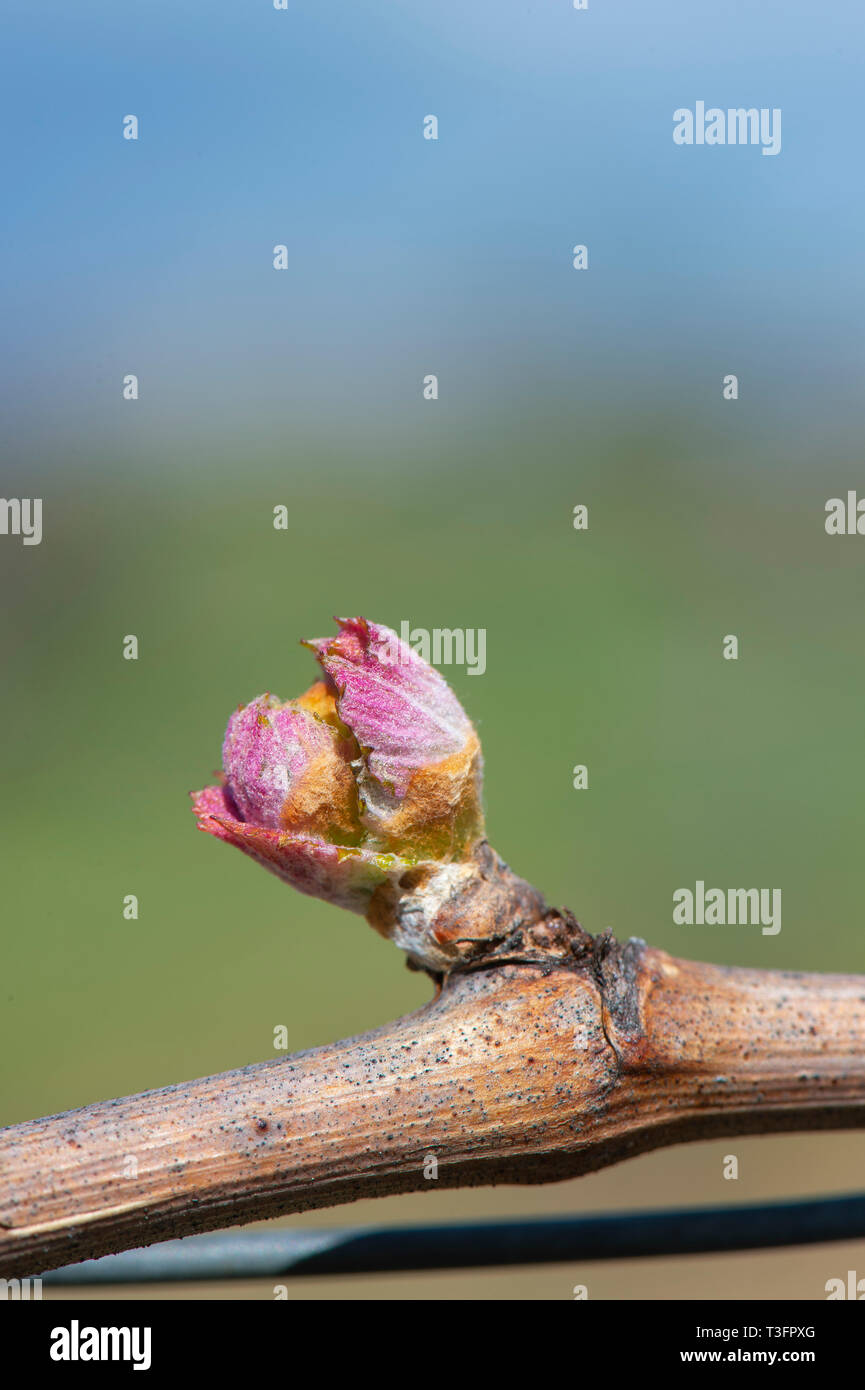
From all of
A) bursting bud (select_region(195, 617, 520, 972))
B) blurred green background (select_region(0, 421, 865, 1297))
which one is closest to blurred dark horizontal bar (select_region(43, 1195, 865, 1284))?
bursting bud (select_region(195, 617, 520, 972))

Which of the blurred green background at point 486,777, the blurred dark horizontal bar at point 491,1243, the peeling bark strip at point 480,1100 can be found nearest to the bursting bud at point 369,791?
the peeling bark strip at point 480,1100

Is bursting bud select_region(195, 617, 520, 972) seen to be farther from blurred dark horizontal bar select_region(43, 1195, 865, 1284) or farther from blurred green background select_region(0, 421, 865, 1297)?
blurred green background select_region(0, 421, 865, 1297)

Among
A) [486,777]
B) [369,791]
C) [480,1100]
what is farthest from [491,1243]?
[486,777]

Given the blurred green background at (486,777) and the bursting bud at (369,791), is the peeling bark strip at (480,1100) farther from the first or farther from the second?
the blurred green background at (486,777)

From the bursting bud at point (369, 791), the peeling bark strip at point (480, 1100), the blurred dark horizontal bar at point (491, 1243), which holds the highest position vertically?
the bursting bud at point (369, 791)

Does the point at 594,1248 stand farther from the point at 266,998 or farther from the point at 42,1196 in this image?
the point at 266,998

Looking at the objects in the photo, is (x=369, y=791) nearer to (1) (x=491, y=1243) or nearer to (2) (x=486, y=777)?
(1) (x=491, y=1243)

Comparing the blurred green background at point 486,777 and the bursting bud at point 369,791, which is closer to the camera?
the bursting bud at point 369,791

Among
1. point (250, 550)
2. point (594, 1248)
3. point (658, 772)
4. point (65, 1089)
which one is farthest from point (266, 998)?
point (594, 1248)
